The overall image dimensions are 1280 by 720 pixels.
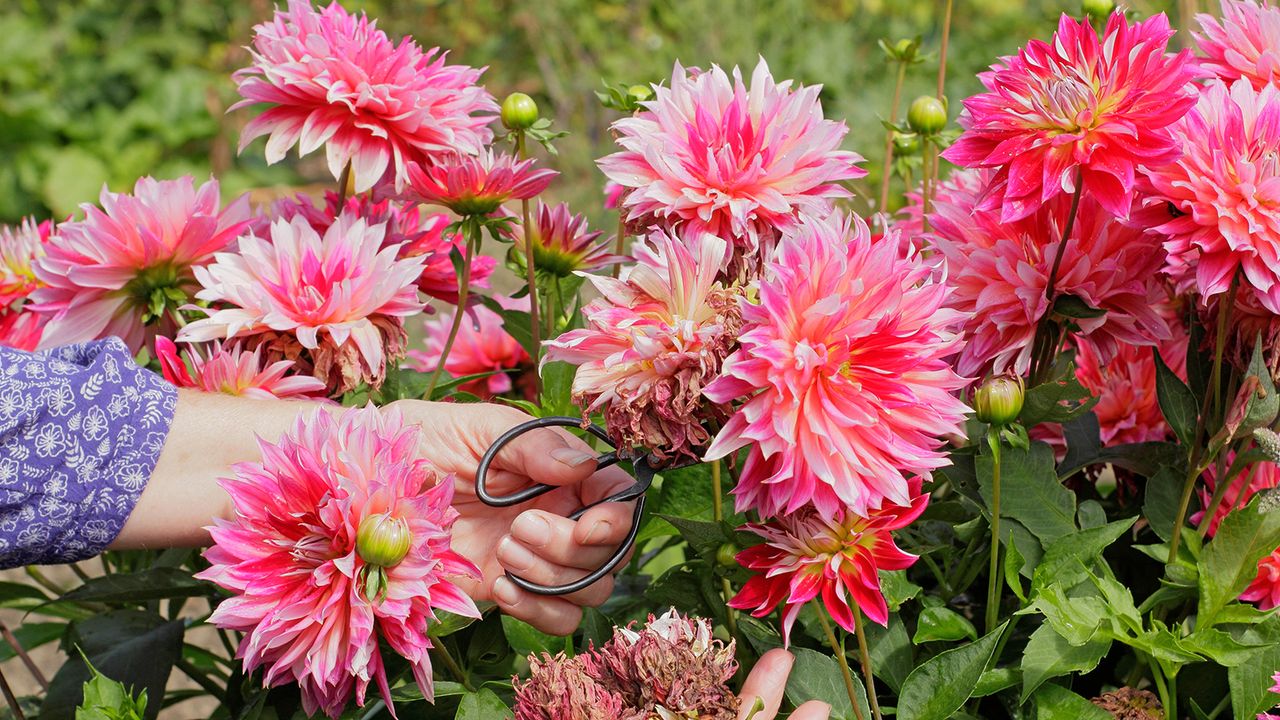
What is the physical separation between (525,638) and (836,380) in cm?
36

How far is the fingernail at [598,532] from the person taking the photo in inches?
31.2

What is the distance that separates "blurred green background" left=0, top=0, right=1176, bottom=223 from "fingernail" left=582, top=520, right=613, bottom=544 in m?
2.99

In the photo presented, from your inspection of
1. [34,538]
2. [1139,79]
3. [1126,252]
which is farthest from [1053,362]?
[34,538]

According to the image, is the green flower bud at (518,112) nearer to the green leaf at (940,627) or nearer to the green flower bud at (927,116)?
the green flower bud at (927,116)

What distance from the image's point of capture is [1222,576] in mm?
782

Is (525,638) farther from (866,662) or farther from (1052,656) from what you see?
(1052,656)

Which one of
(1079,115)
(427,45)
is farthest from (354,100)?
(427,45)

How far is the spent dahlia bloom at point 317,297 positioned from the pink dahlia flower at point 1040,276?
1.35 feet

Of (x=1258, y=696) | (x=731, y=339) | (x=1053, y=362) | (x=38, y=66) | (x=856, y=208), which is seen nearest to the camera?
(x=731, y=339)

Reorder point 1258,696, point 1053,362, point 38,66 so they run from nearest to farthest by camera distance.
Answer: point 1258,696, point 1053,362, point 38,66

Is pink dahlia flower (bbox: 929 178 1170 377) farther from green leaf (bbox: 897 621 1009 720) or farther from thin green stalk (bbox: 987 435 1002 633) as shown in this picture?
green leaf (bbox: 897 621 1009 720)

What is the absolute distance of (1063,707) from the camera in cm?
76

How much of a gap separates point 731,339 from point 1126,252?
1.01 ft

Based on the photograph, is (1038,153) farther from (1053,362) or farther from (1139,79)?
(1053,362)
